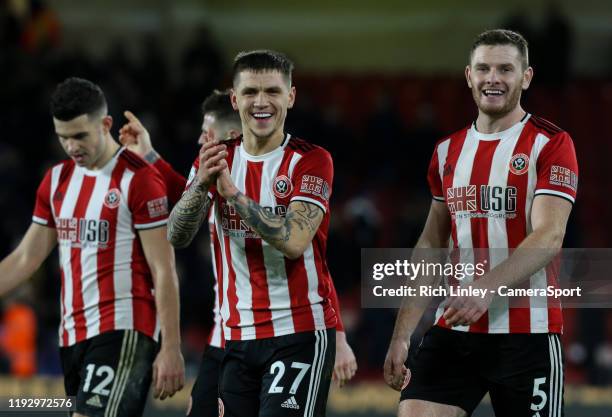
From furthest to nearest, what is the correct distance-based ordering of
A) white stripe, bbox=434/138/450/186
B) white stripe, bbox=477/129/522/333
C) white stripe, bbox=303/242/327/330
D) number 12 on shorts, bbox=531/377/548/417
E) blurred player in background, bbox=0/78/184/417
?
blurred player in background, bbox=0/78/184/417, white stripe, bbox=434/138/450/186, white stripe, bbox=303/242/327/330, white stripe, bbox=477/129/522/333, number 12 on shorts, bbox=531/377/548/417

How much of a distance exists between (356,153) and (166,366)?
853cm

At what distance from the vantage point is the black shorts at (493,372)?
13.9 ft

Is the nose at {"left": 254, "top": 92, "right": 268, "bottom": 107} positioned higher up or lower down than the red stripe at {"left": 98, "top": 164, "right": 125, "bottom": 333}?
higher up

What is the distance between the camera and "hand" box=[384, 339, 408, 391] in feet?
14.8

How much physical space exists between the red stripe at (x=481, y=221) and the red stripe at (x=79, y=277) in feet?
6.22

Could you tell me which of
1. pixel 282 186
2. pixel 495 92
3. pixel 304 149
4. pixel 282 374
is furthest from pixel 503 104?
→ pixel 282 374

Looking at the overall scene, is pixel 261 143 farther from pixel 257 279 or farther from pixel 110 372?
pixel 110 372

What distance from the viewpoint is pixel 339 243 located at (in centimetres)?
1103

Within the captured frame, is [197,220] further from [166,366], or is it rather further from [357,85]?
[357,85]

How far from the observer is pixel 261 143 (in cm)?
451

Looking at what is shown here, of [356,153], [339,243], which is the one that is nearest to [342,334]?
[339,243]

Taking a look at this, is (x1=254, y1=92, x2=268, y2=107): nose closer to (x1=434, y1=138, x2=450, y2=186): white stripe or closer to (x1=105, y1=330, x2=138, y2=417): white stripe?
(x1=434, y1=138, x2=450, y2=186): white stripe

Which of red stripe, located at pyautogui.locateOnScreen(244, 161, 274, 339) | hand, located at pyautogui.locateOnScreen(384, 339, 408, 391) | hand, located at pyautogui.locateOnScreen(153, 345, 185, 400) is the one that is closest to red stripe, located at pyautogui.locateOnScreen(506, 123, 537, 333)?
hand, located at pyautogui.locateOnScreen(384, 339, 408, 391)

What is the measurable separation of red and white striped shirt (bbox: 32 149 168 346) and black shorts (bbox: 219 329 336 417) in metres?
0.84
